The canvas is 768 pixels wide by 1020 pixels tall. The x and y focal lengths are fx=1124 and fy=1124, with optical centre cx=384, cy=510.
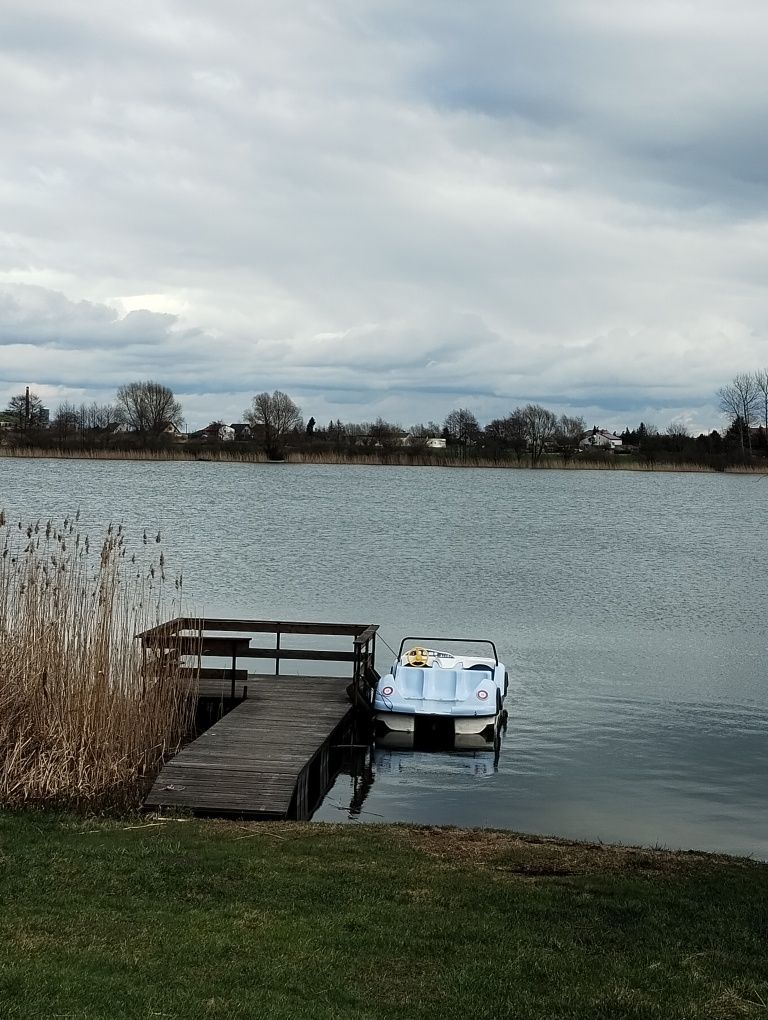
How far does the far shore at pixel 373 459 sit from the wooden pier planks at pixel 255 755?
7783cm

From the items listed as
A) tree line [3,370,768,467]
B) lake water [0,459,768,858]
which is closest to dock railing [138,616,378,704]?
lake water [0,459,768,858]

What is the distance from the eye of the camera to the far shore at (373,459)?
93375 mm

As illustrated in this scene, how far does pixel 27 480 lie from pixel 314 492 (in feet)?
53.8

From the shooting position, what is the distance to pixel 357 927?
22.6ft

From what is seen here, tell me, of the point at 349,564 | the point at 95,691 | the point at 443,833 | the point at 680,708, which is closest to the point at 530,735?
the point at 680,708

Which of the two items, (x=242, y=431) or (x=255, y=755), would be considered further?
(x=242, y=431)

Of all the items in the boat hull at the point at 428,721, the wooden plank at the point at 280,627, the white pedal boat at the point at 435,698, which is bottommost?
the boat hull at the point at 428,721

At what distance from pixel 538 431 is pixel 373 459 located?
51.1 ft

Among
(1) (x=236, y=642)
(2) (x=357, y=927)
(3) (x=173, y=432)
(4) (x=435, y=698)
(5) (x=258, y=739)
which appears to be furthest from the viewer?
(3) (x=173, y=432)

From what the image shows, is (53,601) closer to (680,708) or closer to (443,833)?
(443,833)

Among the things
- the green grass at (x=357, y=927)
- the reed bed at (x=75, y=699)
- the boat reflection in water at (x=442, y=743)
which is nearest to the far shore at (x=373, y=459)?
the boat reflection in water at (x=442, y=743)

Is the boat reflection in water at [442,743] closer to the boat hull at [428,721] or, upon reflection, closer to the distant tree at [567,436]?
the boat hull at [428,721]

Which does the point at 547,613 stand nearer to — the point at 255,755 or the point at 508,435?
the point at 255,755

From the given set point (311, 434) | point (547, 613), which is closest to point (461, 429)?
point (311, 434)
